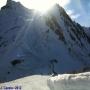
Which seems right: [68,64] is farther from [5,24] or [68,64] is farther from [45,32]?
[5,24]

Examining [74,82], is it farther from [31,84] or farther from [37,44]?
[37,44]

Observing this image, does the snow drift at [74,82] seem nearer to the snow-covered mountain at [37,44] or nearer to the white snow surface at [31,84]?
the white snow surface at [31,84]

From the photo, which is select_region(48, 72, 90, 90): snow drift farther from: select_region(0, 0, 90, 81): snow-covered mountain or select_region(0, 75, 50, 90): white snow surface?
select_region(0, 0, 90, 81): snow-covered mountain

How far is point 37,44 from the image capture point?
12769cm

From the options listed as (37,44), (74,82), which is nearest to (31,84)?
(74,82)

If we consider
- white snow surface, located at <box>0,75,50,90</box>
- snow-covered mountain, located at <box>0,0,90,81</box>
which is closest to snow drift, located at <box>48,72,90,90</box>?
white snow surface, located at <box>0,75,50,90</box>

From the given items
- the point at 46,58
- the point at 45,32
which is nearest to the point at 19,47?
the point at 46,58

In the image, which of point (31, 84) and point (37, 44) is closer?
point (31, 84)

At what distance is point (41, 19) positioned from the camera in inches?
5635

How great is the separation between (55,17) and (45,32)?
25543 millimetres

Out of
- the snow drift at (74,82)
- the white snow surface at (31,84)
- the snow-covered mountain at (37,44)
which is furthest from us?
the snow-covered mountain at (37,44)

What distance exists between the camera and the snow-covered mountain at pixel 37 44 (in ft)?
355

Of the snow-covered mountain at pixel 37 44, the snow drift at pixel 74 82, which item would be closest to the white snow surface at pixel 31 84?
the snow drift at pixel 74 82

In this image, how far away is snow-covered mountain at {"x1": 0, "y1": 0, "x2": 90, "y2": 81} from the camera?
10812cm
